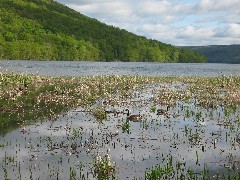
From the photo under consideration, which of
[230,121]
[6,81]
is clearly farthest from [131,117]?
[6,81]

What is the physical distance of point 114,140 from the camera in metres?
14.2

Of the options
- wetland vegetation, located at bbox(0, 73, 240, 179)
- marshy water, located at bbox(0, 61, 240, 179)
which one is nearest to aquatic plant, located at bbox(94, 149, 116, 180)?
wetland vegetation, located at bbox(0, 73, 240, 179)

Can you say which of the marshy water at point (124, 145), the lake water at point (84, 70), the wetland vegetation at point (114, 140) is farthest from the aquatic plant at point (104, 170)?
the lake water at point (84, 70)

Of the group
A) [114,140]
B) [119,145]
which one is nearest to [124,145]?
[119,145]

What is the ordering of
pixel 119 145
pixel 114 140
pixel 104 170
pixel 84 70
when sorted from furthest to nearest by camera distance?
pixel 84 70, pixel 114 140, pixel 119 145, pixel 104 170

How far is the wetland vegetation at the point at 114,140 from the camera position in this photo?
10.3 metres

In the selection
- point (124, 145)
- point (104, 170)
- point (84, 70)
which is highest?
point (104, 170)

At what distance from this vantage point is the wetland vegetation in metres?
10.3

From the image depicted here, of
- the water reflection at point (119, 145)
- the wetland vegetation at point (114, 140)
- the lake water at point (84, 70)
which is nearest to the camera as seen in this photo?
the wetland vegetation at point (114, 140)

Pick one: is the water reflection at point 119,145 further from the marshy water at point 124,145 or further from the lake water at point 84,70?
the lake water at point 84,70

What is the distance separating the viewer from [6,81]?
32.0 meters

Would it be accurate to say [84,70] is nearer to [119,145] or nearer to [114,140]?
[114,140]

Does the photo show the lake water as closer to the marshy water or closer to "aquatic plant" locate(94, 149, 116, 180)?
the marshy water

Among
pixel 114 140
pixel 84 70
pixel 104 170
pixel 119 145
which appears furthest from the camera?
pixel 84 70
